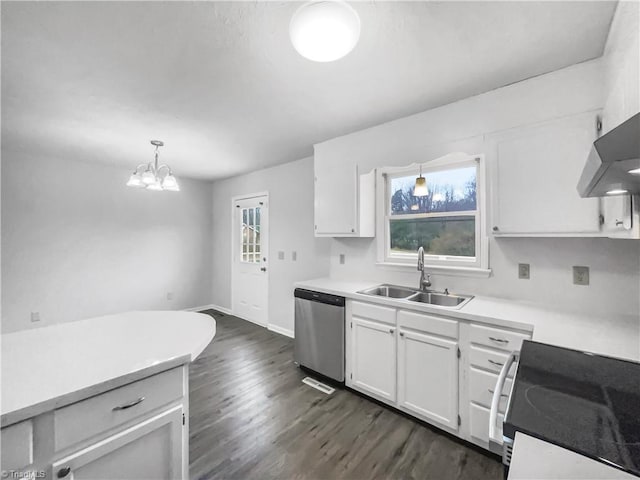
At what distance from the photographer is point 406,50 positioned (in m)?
1.58

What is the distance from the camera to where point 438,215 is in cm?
245

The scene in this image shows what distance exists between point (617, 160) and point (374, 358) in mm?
1967

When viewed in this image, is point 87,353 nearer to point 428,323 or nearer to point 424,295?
point 428,323

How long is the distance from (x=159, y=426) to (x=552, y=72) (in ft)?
10.0

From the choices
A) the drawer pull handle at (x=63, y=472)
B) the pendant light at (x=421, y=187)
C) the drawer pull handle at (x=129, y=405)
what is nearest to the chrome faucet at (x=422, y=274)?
the pendant light at (x=421, y=187)

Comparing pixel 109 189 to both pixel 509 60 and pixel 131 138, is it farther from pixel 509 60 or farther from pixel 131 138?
pixel 509 60

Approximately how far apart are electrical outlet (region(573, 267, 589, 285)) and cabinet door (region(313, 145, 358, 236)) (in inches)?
66.0

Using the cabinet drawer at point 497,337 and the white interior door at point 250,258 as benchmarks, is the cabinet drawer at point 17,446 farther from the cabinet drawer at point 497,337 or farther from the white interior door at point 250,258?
the white interior door at point 250,258

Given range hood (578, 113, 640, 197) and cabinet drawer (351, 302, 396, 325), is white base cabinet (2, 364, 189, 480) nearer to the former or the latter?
cabinet drawer (351, 302, 396, 325)

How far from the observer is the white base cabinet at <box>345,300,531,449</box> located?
5.48 feet

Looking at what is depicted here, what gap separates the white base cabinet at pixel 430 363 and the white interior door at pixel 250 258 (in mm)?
→ 2319

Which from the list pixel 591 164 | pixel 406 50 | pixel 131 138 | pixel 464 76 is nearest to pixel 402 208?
pixel 464 76

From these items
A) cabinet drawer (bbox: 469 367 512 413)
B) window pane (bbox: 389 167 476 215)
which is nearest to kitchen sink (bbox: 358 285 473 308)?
cabinet drawer (bbox: 469 367 512 413)

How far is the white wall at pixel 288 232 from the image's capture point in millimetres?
3635
